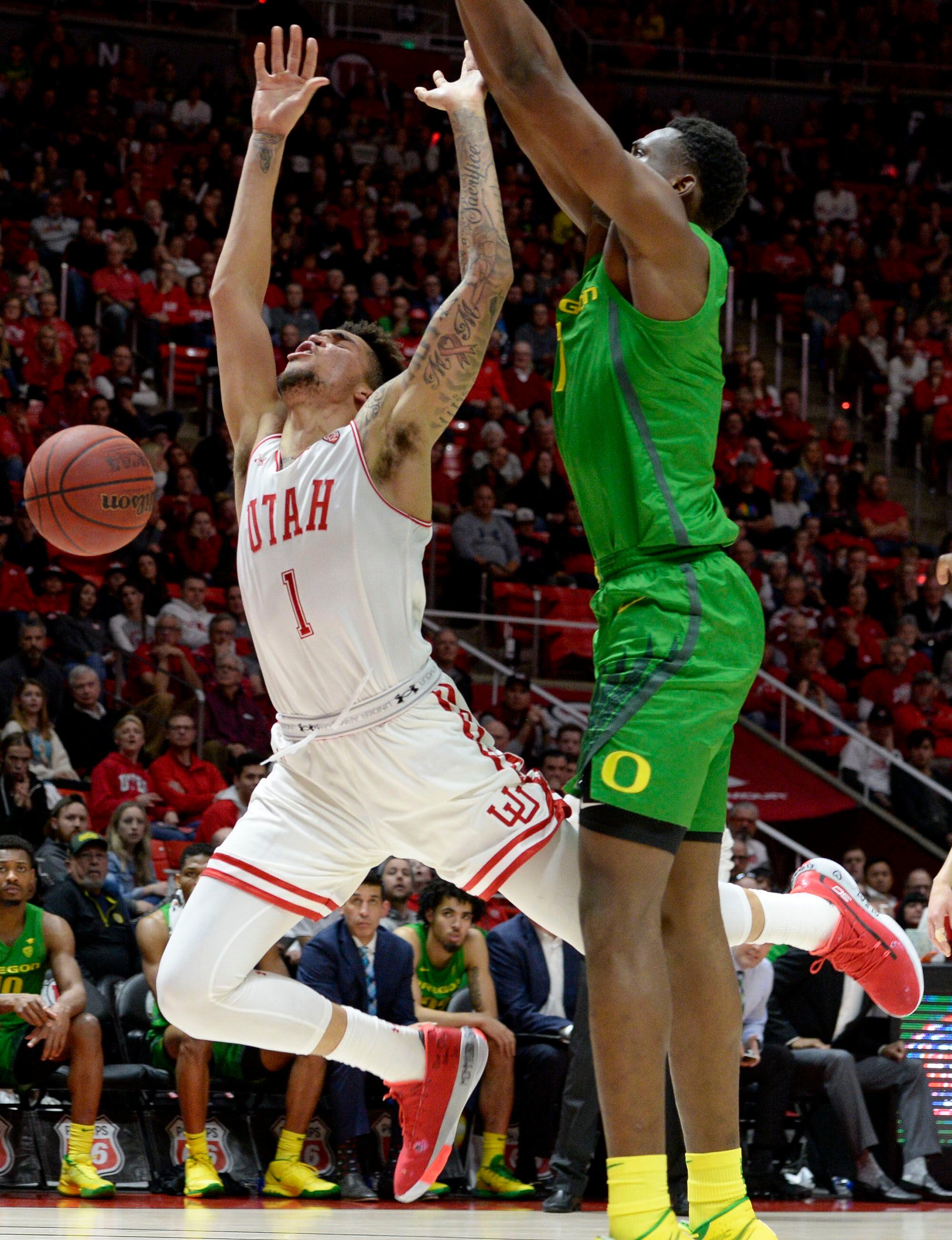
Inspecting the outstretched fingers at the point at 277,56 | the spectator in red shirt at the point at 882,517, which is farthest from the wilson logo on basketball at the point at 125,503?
the spectator in red shirt at the point at 882,517

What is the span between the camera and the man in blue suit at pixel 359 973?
7617 millimetres

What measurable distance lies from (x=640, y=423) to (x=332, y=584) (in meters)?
0.85

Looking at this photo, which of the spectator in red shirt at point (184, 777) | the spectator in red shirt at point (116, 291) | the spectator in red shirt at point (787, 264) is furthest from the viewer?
the spectator in red shirt at point (787, 264)

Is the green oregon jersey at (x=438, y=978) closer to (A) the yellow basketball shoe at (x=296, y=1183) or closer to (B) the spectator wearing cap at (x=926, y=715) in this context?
(A) the yellow basketball shoe at (x=296, y=1183)

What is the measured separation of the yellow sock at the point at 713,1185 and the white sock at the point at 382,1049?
3.22ft

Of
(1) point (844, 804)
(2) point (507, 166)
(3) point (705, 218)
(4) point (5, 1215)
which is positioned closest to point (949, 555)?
(3) point (705, 218)

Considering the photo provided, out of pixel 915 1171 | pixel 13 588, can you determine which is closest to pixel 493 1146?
pixel 915 1171

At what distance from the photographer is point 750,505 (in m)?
15.1

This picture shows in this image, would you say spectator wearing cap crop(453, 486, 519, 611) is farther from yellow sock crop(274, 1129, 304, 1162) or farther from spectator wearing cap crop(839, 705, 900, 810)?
yellow sock crop(274, 1129, 304, 1162)

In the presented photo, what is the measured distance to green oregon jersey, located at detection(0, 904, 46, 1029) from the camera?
754 cm

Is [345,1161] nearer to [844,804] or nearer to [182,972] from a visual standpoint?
[182,972]

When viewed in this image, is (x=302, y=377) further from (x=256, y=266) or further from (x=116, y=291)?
(x=116, y=291)

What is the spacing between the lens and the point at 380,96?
1983 cm

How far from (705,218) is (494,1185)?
211 inches
